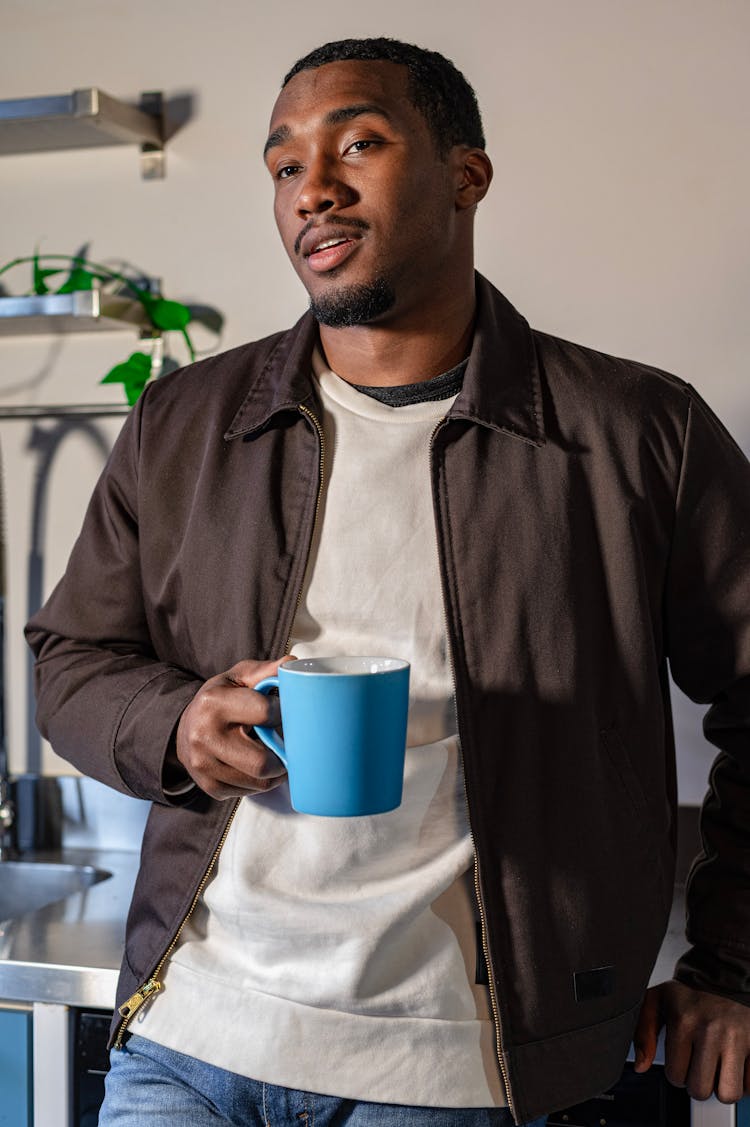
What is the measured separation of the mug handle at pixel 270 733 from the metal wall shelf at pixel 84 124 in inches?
44.1

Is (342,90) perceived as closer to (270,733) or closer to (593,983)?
(270,733)

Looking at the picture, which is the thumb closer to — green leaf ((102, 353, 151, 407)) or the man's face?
the man's face

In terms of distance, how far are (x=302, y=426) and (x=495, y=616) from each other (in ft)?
0.90

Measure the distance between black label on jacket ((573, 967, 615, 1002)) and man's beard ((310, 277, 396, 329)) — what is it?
2.08ft

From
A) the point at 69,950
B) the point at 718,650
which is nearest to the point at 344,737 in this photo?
the point at 718,650

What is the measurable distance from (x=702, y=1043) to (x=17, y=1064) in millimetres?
770

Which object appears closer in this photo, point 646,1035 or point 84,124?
point 646,1035

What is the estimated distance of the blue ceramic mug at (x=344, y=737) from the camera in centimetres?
84

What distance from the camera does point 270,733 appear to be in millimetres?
919

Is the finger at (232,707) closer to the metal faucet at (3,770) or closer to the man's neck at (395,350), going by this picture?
the man's neck at (395,350)

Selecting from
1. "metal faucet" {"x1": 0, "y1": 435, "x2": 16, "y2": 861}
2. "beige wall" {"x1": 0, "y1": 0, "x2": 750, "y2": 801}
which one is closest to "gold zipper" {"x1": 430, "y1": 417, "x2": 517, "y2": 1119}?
"beige wall" {"x1": 0, "y1": 0, "x2": 750, "y2": 801}

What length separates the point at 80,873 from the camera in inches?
71.4

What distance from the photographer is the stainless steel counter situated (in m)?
1.36

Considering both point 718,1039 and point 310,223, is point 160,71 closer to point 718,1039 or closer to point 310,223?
point 310,223
